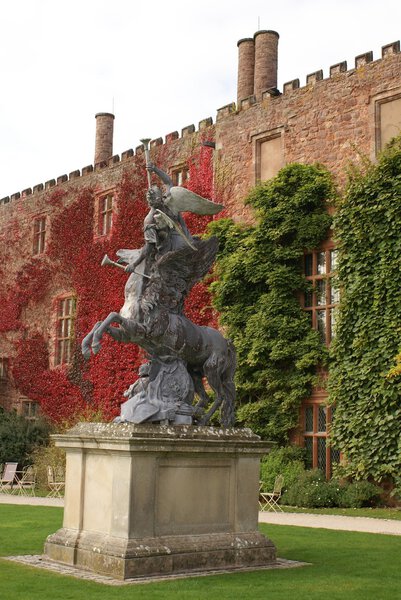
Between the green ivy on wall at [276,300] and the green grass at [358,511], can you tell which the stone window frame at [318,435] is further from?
the green grass at [358,511]

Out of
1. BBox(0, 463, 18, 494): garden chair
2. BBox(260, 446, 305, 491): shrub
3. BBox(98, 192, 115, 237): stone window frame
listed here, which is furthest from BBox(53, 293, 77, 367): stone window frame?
BBox(260, 446, 305, 491): shrub

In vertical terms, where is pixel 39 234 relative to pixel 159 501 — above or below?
above

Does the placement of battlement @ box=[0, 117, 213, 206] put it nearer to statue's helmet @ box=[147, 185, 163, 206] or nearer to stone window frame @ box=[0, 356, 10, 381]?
stone window frame @ box=[0, 356, 10, 381]

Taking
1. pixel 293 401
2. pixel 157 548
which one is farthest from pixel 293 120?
pixel 157 548

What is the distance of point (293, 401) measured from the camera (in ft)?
59.9

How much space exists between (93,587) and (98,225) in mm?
20360

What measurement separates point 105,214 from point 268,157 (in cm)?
756

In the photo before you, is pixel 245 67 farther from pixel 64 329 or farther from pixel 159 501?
pixel 159 501

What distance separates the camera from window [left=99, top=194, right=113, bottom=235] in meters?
26.3

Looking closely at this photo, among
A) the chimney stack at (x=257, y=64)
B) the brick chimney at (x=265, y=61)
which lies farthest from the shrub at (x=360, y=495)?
the brick chimney at (x=265, y=61)

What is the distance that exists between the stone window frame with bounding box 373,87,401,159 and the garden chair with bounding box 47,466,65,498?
9.99 metres

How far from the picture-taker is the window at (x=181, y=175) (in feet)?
76.9

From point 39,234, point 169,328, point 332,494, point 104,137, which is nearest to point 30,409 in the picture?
point 39,234

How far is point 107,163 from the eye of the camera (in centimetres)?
2662
